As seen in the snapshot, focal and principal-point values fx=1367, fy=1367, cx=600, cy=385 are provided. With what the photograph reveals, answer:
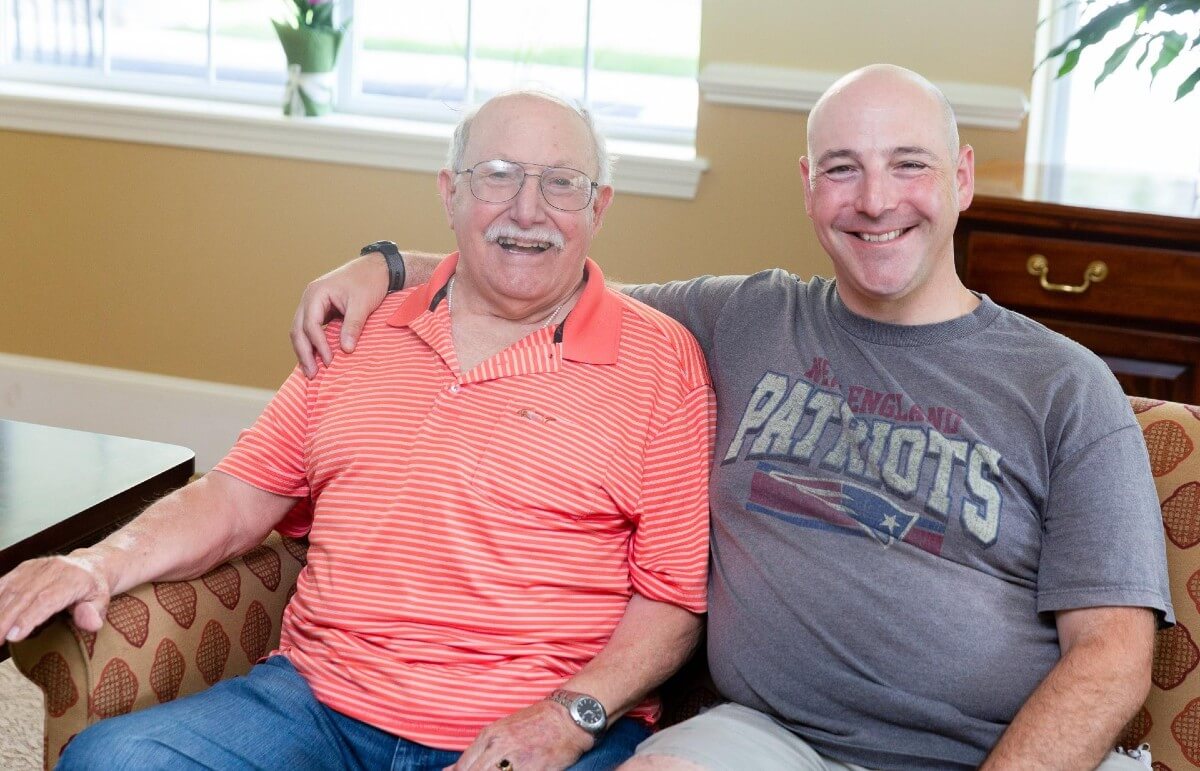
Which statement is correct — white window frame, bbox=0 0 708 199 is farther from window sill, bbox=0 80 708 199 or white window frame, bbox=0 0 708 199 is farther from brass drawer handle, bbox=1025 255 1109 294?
brass drawer handle, bbox=1025 255 1109 294

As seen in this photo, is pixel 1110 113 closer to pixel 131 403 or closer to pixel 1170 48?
pixel 1170 48

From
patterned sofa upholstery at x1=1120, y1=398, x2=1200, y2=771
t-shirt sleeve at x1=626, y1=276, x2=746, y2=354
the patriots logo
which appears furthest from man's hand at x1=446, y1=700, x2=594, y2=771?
patterned sofa upholstery at x1=1120, y1=398, x2=1200, y2=771

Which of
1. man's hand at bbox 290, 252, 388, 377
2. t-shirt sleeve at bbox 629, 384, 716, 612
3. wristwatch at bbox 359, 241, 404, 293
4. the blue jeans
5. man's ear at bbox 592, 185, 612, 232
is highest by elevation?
man's ear at bbox 592, 185, 612, 232

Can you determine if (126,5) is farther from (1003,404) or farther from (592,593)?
(1003,404)

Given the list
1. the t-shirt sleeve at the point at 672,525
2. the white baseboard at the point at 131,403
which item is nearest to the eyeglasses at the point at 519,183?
the t-shirt sleeve at the point at 672,525

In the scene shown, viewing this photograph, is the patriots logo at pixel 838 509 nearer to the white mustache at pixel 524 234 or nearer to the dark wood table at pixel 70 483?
the white mustache at pixel 524 234

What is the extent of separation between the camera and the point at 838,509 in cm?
166

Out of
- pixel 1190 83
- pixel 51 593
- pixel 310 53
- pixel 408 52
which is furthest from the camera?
pixel 408 52

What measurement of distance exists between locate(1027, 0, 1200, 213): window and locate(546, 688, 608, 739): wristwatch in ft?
5.85

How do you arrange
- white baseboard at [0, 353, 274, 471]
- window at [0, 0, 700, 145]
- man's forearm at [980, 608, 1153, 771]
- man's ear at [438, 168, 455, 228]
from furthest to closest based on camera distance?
white baseboard at [0, 353, 274, 471], window at [0, 0, 700, 145], man's ear at [438, 168, 455, 228], man's forearm at [980, 608, 1153, 771]

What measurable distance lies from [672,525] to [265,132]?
2.21 m

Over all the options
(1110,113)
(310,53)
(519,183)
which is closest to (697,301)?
(519,183)

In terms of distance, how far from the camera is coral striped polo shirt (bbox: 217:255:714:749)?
1.70 metres

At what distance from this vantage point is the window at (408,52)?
3475mm
